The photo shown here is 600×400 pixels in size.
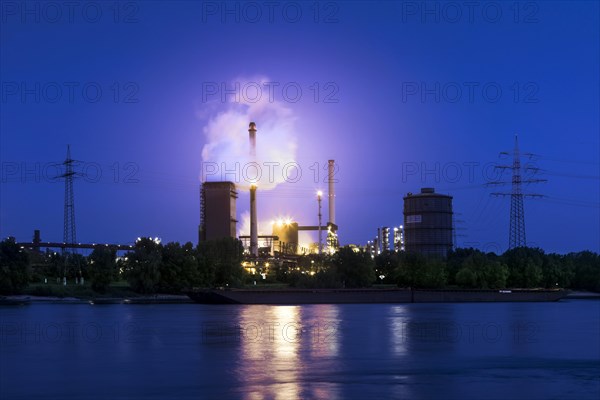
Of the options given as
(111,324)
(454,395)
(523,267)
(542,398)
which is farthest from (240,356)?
(523,267)

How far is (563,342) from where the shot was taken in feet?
155

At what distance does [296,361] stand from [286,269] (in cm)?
11726

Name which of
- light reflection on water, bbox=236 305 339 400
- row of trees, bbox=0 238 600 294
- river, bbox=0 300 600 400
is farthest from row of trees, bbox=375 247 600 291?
light reflection on water, bbox=236 305 339 400

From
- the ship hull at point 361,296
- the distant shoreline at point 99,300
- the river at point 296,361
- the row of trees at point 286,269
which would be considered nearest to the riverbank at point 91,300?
the distant shoreline at point 99,300

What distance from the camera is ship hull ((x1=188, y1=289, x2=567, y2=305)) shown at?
112 meters

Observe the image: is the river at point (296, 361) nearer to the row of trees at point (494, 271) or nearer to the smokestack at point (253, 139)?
the row of trees at point (494, 271)

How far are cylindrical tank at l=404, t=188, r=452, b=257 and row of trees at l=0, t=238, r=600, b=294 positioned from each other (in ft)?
24.5

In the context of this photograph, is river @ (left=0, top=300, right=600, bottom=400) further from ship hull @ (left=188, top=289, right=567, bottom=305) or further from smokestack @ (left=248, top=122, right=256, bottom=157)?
smokestack @ (left=248, top=122, right=256, bottom=157)

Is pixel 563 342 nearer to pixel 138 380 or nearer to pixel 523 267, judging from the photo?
pixel 138 380

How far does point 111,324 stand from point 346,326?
18.8 m

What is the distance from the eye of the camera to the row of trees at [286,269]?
360 feet

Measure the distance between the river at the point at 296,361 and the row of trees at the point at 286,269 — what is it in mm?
→ 49577

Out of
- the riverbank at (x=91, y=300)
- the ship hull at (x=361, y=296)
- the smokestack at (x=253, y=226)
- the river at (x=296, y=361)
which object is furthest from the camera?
the smokestack at (x=253, y=226)

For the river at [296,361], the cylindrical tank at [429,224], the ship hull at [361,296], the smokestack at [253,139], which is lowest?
the ship hull at [361,296]
